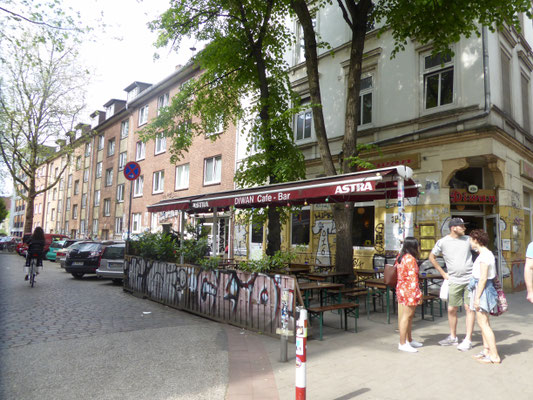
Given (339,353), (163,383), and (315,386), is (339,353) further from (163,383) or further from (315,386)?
(163,383)

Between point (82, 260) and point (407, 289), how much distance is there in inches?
513

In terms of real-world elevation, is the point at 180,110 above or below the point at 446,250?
above

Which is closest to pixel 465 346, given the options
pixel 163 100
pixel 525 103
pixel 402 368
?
pixel 402 368

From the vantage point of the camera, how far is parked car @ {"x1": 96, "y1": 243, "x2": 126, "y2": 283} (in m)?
13.2

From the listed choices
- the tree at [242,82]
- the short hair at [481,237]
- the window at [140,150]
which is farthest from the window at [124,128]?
the short hair at [481,237]

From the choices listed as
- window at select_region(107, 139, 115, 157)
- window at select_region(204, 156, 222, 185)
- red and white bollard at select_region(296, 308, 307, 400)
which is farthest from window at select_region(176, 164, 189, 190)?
red and white bollard at select_region(296, 308, 307, 400)

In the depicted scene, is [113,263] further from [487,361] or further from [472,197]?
[472,197]

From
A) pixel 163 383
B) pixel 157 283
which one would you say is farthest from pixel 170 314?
pixel 163 383

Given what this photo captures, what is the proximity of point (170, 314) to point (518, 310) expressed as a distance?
25.8 ft

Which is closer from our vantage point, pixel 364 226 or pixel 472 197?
pixel 472 197

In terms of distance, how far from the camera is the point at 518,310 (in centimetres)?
873

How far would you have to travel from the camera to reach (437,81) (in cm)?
1220

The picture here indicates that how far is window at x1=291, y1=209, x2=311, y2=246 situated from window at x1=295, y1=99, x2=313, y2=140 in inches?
131

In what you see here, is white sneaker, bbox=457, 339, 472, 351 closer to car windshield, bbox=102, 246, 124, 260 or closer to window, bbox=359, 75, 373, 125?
window, bbox=359, 75, 373, 125
